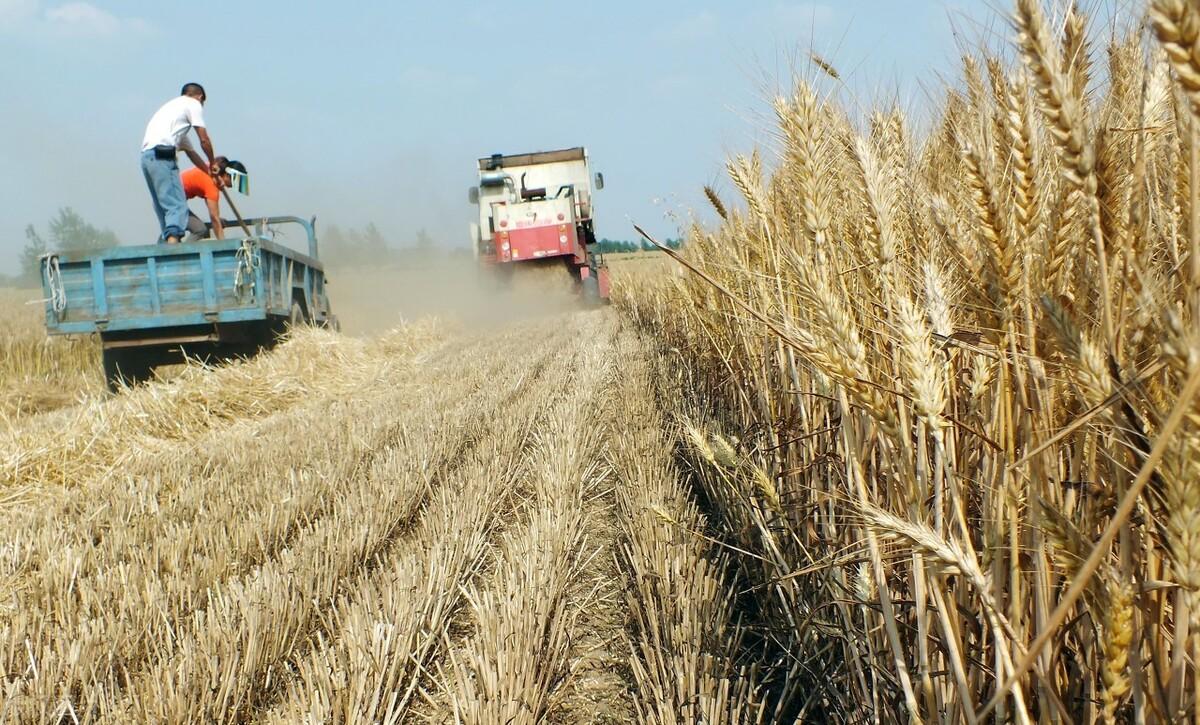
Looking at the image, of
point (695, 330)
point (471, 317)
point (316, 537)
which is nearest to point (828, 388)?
point (316, 537)

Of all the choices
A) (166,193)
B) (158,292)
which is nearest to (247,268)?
(158,292)

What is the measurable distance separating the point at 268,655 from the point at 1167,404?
2042mm

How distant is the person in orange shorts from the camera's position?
8.07m

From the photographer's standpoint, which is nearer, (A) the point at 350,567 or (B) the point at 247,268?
(A) the point at 350,567

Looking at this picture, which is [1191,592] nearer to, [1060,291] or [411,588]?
[1060,291]

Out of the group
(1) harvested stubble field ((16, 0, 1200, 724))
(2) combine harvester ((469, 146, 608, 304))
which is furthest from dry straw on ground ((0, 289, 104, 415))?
(2) combine harvester ((469, 146, 608, 304))

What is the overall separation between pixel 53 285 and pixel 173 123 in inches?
62.9

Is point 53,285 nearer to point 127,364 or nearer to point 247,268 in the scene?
point 127,364

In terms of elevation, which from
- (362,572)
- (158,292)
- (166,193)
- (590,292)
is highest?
(166,193)

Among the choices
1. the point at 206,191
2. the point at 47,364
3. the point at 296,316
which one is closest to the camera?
the point at 206,191

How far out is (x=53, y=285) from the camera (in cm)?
701

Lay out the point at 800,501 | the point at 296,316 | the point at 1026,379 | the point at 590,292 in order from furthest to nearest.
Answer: the point at 590,292 < the point at 296,316 < the point at 800,501 < the point at 1026,379

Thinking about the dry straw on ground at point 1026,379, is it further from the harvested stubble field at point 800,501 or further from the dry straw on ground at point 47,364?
the dry straw on ground at point 47,364

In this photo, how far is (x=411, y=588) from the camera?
8.41 ft
